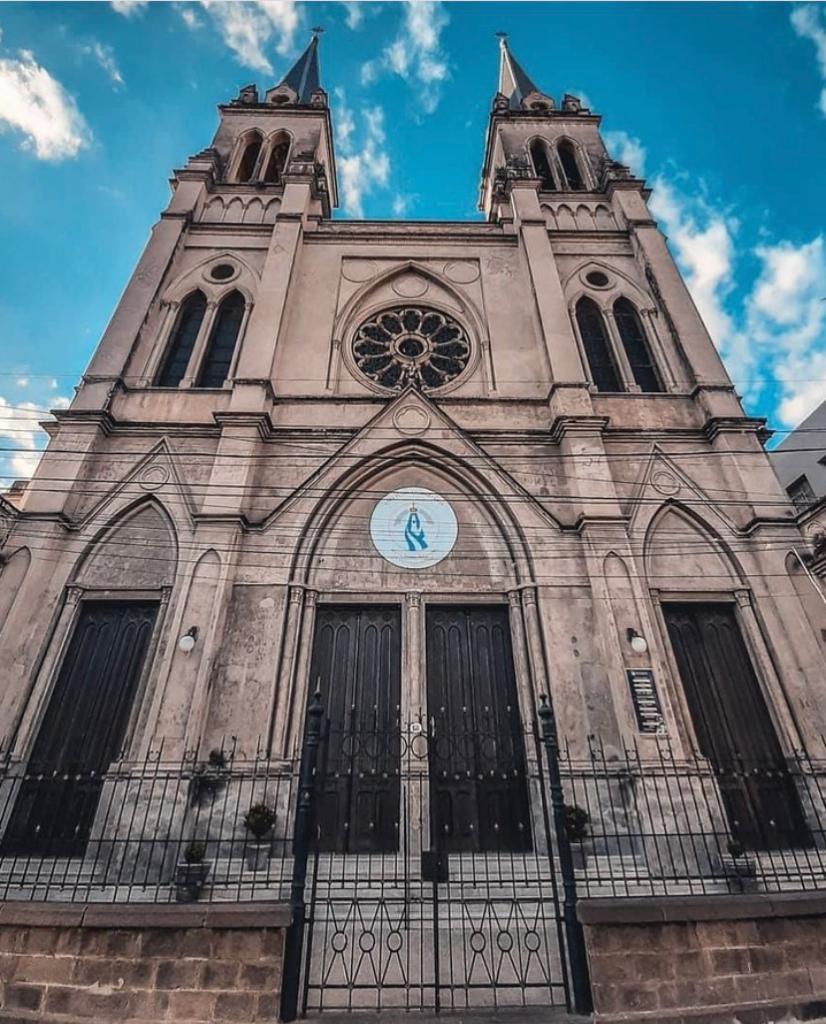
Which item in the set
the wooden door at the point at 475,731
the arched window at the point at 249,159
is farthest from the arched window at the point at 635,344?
the arched window at the point at 249,159

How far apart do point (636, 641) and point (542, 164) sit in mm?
18473

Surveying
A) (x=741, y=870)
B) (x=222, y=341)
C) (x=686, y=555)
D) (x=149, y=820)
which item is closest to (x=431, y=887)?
(x=741, y=870)

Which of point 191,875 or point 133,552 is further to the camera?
point 133,552

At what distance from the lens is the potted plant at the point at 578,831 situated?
7.02m

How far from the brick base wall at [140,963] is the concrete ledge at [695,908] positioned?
280 centimetres

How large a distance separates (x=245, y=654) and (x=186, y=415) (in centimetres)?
590

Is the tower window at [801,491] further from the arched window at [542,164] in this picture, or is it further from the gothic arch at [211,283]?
the gothic arch at [211,283]

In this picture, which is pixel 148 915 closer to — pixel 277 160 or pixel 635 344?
pixel 635 344

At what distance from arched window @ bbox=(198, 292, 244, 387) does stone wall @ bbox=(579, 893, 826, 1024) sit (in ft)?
41.5

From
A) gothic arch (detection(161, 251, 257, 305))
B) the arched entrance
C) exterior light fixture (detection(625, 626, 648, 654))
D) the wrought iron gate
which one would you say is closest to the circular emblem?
the arched entrance

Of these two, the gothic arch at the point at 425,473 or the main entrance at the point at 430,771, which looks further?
the gothic arch at the point at 425,473

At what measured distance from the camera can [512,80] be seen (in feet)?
83.5

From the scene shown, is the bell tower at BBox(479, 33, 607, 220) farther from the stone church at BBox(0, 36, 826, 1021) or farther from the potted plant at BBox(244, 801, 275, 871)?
the potted plant at BBox(244, 801, 275, 871)

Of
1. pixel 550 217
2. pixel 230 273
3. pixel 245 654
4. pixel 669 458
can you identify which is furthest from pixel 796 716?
pixel 230 273
